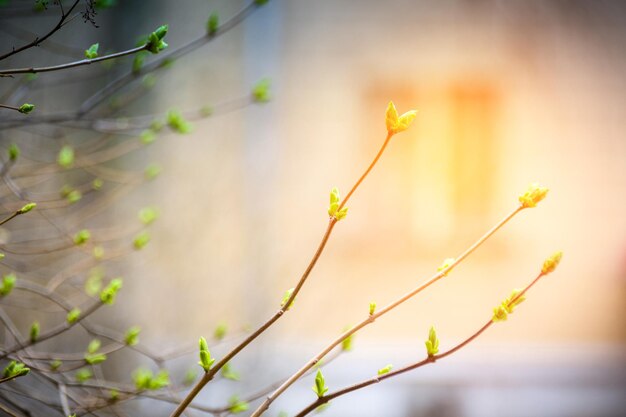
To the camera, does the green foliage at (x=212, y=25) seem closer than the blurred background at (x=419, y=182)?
Yes

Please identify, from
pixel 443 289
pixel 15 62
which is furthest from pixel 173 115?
pixel 443 289

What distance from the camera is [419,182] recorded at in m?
3.64

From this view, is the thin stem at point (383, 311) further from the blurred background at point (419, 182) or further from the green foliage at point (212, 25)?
the blurred background at point (419, 182)

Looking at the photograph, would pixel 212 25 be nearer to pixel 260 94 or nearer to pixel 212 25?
pixel 212 25

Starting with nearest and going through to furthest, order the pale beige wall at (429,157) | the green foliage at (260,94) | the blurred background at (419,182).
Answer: the green foliage at (260,94), the blurred background at (419,182), the pale beige wall at (429,157)

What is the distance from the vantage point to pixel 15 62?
1.95 meters

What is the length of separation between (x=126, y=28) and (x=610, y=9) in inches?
114

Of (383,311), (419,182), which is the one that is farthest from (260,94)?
(419,182)

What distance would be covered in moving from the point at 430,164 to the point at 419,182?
0.44 ft

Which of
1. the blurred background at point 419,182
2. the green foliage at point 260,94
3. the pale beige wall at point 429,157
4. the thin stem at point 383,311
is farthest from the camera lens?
the pale beige wall at point 429,157

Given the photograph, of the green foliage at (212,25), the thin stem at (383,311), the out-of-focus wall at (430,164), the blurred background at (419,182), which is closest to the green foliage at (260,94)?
the green foliage at (212,25)

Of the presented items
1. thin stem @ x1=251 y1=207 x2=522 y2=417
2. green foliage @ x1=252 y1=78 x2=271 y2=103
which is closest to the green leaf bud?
green foliage @ x1=252 y1=78 x2=271 y2=103

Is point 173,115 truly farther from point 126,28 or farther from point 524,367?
point 524,367

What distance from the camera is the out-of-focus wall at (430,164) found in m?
3.19
